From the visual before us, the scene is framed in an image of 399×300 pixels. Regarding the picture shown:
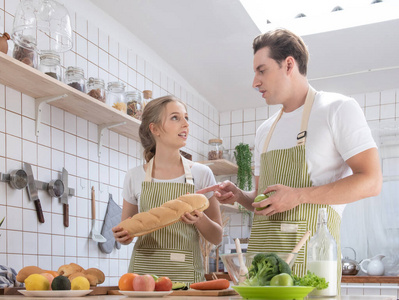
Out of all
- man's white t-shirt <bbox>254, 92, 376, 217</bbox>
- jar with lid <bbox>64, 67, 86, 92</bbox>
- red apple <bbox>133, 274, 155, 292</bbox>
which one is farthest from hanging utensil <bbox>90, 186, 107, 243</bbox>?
red apple <bbox>133, 274, 155, 292</bbox>

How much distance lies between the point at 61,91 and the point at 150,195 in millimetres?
881

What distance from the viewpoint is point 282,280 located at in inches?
46.6

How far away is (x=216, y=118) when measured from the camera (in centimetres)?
574

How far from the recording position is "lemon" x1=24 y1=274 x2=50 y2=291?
152 centimetres

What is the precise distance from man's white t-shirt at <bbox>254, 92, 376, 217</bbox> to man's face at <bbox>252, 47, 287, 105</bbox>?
4.7 inches

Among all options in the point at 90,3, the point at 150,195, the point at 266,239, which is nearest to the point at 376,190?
the point at 266,239

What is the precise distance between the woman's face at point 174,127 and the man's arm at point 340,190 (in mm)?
838

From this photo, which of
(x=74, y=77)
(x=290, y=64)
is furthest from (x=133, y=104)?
(x=290, y=64)

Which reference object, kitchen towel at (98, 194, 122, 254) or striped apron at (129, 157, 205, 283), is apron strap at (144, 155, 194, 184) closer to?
striped apron at (129, 157, 205, 283)

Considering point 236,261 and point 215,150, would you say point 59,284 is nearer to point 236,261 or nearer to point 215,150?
point 236,261

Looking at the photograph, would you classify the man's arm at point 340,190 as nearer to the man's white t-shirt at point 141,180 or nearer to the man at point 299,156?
the man at point 299,156

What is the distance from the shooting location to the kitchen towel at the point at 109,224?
11.7ft

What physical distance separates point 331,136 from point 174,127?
2.90 ft

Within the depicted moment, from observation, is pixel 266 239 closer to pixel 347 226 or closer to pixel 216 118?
pixel 347 226
